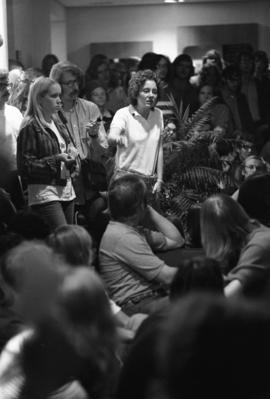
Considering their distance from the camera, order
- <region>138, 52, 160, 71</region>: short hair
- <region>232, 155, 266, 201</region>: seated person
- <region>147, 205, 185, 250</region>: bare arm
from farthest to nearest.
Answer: <region>138, 52, 160, 71</region>: short hair
<region>232, 155, 266, 201</region>: seated person
<region>147, 205, 185, 250</region>: bare arm

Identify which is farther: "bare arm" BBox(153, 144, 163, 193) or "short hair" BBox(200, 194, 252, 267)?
"bare arm" BBox(153, 144, 163, 193)

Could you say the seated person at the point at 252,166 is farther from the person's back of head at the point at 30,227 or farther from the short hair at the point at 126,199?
the person's back of head at the point at 30,227

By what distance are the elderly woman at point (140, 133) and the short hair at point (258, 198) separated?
1694 millimetres

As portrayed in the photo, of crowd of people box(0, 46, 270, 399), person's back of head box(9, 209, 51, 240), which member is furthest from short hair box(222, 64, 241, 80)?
person's back of head box(9, 209, 51, 240)

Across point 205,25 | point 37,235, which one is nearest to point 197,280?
point 37,235

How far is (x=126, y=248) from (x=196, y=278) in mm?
1435

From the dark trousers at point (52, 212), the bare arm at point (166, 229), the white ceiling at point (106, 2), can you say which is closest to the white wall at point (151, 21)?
the white ceiling at point (106, 2)

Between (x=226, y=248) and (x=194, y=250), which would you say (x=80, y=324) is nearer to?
(x=226, y=248)

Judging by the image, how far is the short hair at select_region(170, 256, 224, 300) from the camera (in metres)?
2.84

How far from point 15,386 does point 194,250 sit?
315 cm

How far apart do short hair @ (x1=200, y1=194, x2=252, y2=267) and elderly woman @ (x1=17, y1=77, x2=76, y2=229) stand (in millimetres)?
1574

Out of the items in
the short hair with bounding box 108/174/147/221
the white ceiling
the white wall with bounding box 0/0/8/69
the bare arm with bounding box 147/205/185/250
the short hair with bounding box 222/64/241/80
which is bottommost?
the bare arm with bounding box 147/205/185/250

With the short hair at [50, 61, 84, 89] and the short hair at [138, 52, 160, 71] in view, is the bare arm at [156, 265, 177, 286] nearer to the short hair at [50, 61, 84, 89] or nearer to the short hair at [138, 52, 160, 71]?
the short hair at [50, 61, 84, 89]

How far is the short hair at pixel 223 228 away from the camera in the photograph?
385cm
